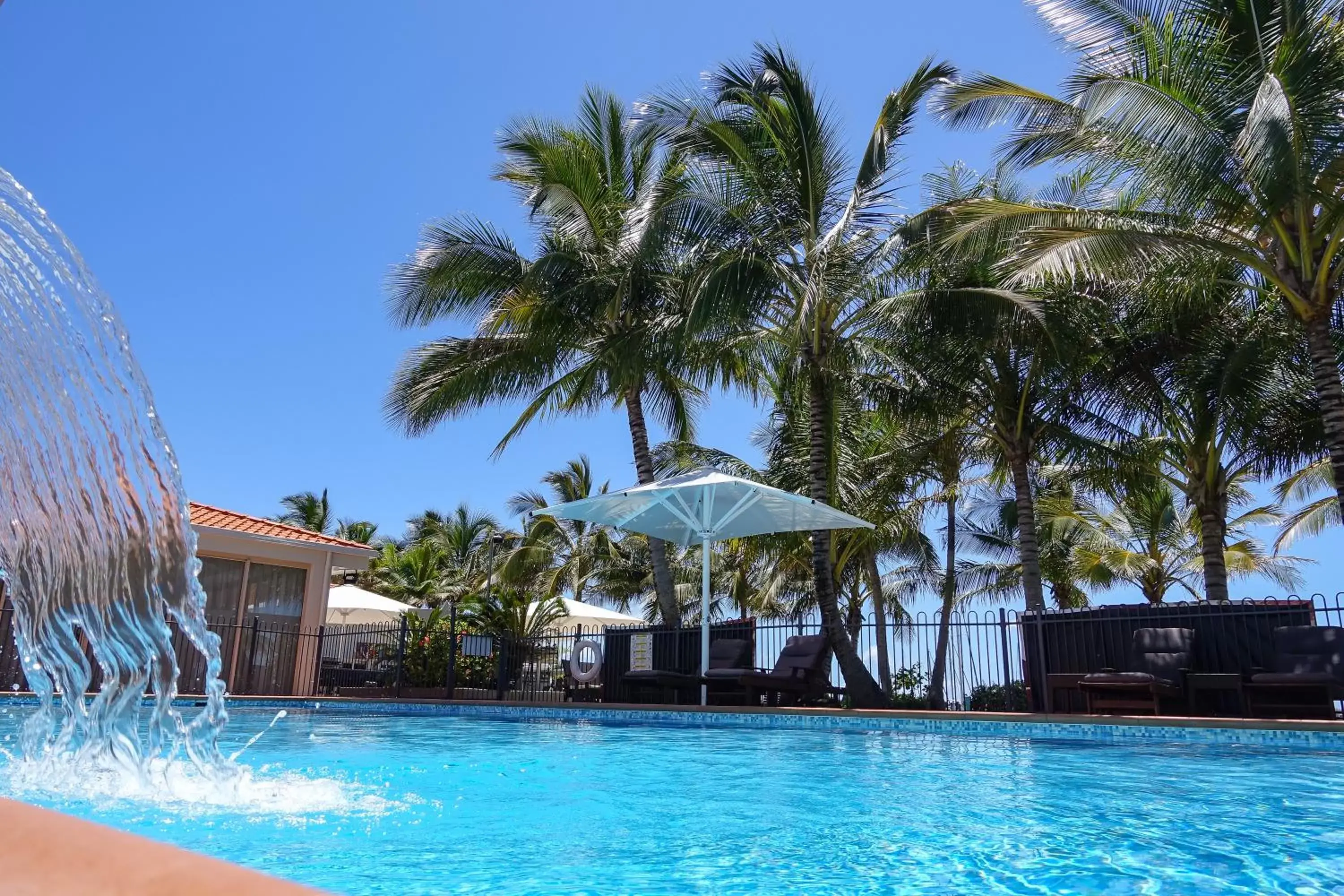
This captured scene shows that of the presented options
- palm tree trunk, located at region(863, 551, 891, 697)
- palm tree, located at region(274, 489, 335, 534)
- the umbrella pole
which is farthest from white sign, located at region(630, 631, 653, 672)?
palm tree, located at region(274, 489, 335, 534)

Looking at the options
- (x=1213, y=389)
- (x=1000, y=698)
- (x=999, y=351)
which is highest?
(x=999, y=351)

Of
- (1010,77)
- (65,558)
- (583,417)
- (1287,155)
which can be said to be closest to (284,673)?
(583,417)

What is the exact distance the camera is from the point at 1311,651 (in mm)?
10328

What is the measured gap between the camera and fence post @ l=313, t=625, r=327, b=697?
1838cm

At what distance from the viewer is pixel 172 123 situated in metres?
13.1

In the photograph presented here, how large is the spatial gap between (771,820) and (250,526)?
1662 centimetres

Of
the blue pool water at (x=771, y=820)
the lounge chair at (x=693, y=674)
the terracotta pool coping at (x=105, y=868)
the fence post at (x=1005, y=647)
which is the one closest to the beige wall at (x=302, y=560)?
the lounge chair at (x=693, y=674)

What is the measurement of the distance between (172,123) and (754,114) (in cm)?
827

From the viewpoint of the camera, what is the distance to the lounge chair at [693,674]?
46.4ft

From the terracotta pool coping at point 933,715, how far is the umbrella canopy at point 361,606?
471 centimetres

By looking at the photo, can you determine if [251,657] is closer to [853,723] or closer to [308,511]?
[853,723]

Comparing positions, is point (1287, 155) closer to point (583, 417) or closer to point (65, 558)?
point (65, 558)

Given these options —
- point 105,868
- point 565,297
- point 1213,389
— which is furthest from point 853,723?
point 105,868

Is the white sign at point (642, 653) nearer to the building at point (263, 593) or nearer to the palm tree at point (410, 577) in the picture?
the building at point (263, 593)
